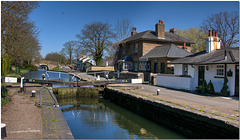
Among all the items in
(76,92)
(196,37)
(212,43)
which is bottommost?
(76,92)

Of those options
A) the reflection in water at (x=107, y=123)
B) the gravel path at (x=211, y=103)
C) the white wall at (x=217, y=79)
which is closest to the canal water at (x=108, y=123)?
the reflection in water at (x=107, y=123)

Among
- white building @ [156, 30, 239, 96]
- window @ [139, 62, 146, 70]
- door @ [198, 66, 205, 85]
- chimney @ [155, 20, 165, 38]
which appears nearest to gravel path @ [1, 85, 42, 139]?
white building @ [156, 30, 239, 96]

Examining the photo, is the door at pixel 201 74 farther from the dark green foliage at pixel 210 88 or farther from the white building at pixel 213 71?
the dark green foliage at pixel 210 88

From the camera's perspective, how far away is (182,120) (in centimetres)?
961

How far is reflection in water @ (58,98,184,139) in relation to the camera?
32.9 ft

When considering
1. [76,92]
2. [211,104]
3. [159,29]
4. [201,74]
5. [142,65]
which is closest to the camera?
[211,104]

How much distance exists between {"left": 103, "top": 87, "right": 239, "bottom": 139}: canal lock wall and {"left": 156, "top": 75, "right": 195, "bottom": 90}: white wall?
5836mm

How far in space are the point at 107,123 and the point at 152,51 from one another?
20.8 metres

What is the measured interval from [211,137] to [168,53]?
19.6m

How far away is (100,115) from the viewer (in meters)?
14.1

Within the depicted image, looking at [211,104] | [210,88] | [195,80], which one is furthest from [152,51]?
[211,104]

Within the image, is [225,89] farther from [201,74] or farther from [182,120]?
[182,120]

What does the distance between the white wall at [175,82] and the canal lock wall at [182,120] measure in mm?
5836

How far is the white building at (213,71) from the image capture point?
13.9 m
